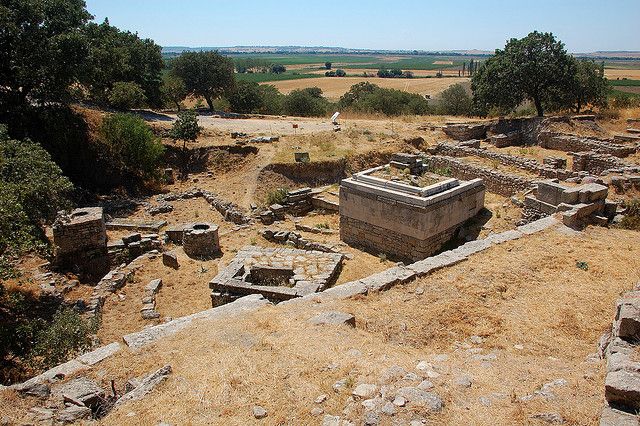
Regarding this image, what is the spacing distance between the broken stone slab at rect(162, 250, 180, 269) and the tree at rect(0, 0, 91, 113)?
344 inches

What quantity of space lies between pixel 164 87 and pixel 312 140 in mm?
11844

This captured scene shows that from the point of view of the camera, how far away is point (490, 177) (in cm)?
1655

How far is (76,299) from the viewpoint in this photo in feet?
34.6

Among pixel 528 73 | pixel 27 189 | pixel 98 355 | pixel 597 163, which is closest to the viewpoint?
pixel 98 355

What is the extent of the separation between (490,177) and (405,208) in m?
6.49

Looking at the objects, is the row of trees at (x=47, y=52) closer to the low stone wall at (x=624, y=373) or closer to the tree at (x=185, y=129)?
the tree at (x=185, y=129)

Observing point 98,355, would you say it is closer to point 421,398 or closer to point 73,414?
point 73,414

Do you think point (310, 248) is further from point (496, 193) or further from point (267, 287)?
point (496, 193)

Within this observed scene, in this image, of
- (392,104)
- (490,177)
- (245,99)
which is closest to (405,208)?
(490,177)

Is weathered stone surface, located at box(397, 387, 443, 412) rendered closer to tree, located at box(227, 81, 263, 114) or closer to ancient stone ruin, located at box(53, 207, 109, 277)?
ancient stone ruin, located at box(53, 207, 109, 277)

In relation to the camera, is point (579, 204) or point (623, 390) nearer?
point (623, 390)

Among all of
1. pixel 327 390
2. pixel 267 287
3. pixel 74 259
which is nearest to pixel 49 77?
pixel 74 259

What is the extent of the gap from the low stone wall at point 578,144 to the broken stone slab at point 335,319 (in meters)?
16.1

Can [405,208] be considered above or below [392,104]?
below
